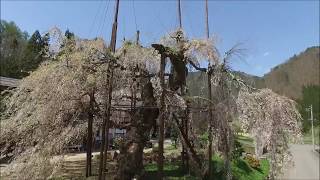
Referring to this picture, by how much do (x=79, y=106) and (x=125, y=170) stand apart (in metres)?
2.64

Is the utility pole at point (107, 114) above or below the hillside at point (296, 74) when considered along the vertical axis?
below

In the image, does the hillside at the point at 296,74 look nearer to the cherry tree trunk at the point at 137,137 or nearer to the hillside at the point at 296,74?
the hillside at the point at 296,74

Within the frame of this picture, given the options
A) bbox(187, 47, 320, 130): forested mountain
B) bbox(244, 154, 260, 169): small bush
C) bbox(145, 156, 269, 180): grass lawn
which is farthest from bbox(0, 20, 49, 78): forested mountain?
bbox(187, 47, 320, 130): forested mountain

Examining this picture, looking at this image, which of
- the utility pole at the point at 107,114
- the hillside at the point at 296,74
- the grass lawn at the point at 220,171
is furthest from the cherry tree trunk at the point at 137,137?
the hillside at the point at 296,74

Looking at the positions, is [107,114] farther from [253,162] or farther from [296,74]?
[296,74]

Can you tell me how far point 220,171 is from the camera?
17922 millimetres

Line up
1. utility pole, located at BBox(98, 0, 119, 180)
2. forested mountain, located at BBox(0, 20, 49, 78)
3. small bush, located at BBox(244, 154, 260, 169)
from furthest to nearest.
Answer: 1. forested mountain, located at BBox(0, 20, 49, 78)
2. small bush, located at BBox(244, 154, 260, 169)
3. utility pole, located at BBox(98, 0, 119, 180)

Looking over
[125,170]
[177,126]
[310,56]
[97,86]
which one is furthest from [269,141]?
[310,56]

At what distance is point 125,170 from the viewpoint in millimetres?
13969

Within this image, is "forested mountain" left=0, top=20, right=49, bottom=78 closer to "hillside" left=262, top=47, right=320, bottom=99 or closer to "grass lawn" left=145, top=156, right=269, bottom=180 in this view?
"grass lawn" left=145, top=156, right=269, bottom=180

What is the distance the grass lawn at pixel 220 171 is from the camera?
1664cm

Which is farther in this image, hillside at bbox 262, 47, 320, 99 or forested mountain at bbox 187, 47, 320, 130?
hillside at bbox 262, 47, 320, 99

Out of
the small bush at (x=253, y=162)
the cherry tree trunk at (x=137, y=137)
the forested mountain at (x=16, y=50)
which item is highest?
the forested mountain at (x=16, y=50)

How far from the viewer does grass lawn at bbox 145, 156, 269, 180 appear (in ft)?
54.6
